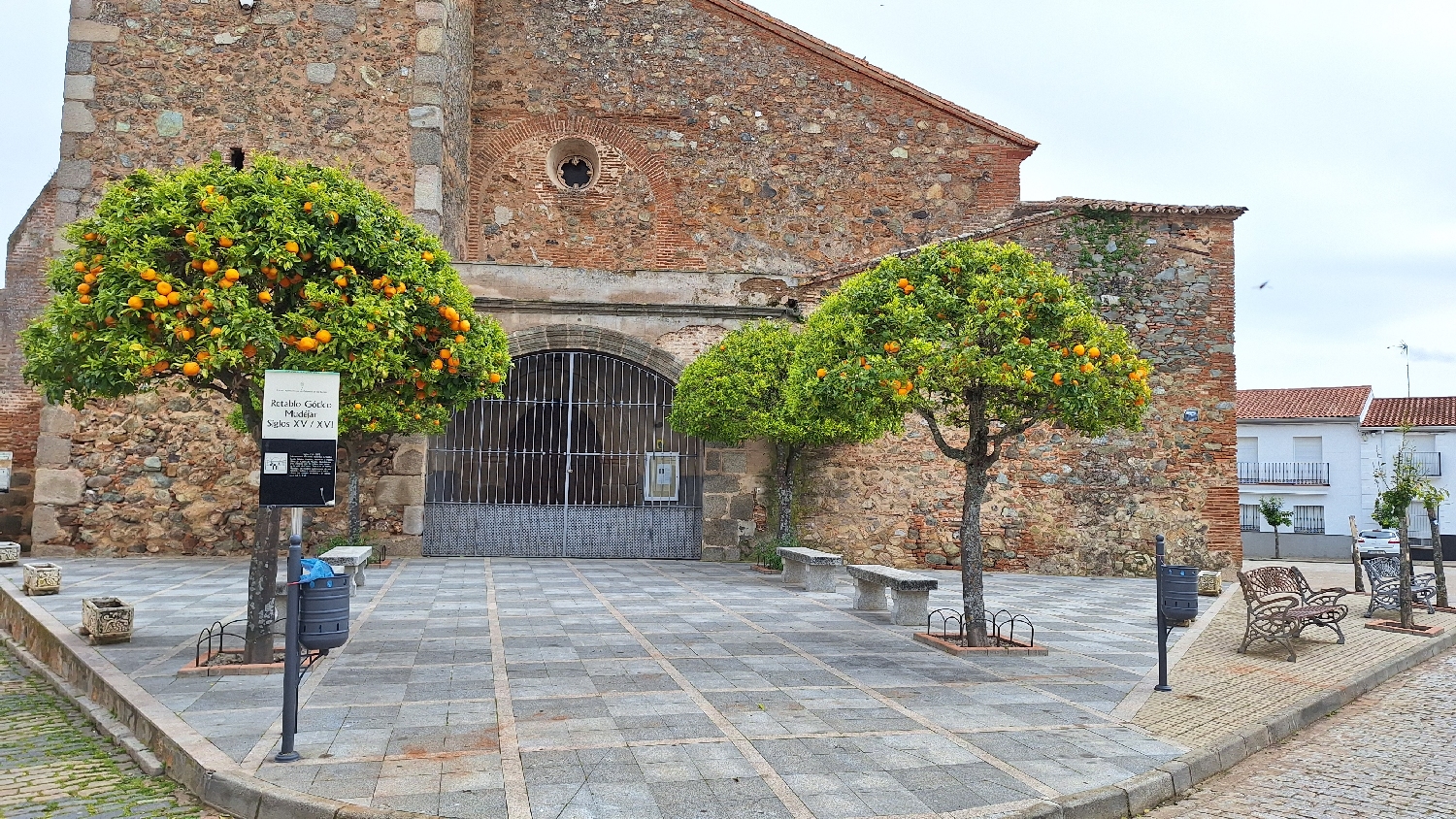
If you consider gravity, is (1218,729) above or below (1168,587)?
below

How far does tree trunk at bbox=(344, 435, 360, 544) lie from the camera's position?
12.4m

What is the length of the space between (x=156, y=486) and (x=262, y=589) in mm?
8656

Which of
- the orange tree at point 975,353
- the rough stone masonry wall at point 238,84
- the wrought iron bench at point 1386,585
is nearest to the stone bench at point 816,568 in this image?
the orange tree at point 975,353

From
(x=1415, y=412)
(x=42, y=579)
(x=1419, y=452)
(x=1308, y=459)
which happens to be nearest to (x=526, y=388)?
(x=42, y=579)

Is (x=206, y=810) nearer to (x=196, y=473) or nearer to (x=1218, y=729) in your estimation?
(x=1218, y=729)

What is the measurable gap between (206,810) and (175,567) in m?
9.27

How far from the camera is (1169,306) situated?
48.4ft

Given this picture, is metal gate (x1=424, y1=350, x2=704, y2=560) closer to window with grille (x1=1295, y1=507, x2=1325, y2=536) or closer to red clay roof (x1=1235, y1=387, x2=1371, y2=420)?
red clay roof (x1=1235, y1=387, x2=1371, y2=420)

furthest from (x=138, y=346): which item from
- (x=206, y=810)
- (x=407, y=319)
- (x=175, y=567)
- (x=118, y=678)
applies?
(x=175, y=567)

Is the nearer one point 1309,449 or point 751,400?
point 751,400

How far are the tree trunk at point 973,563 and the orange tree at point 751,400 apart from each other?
387 cm

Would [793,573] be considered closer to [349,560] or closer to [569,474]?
[569,474]

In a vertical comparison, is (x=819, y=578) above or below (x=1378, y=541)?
above

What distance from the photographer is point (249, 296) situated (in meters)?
6.05
